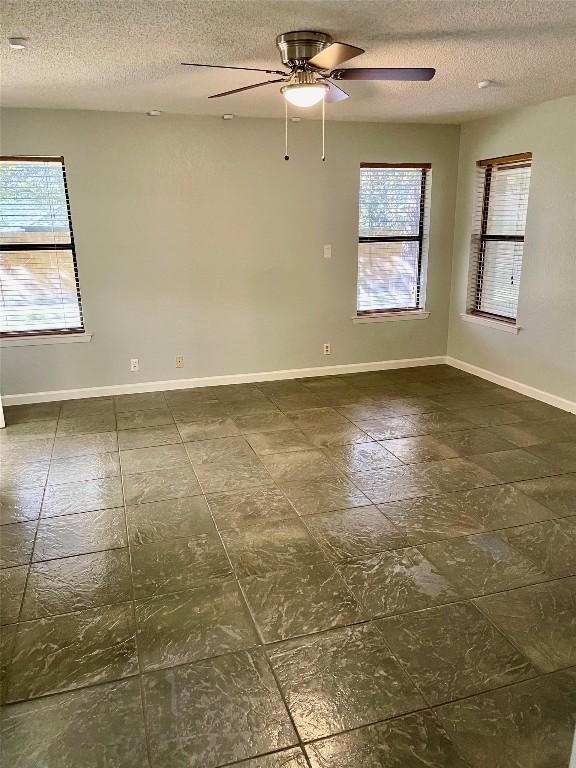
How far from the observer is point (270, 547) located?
271 cm

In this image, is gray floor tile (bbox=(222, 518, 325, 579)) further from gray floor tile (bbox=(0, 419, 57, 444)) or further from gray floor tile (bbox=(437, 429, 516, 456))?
gray floor tile (bbox=(0, 419, 57, 444))

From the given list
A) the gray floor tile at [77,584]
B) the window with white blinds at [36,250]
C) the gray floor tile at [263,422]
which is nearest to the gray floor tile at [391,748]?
the gray floor tile at [77,584]

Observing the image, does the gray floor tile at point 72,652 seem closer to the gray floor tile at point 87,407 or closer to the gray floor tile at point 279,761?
the gray floor tile at point 279,761

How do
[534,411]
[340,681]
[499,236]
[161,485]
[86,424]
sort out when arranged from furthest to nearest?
[499,236] → [534,411] → [86,424] → [161,485] → [340,681]

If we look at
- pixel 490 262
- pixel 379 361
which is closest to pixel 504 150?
pixel 490 262

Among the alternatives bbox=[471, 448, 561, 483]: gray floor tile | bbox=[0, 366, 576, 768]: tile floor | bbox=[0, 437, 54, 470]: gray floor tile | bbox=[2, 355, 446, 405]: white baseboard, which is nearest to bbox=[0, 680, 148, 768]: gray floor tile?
bbox=[0, 366, 576, 768]: tile floor

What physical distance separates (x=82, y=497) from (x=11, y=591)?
0.87 meters

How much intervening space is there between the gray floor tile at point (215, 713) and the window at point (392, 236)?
426cm

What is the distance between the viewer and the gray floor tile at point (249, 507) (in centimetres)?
296

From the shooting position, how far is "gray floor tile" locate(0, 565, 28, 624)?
7.38 ft

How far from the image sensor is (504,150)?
16.3ft

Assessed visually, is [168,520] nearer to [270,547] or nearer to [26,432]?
[270,547]

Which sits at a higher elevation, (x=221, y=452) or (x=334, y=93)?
(x=334, y=93)

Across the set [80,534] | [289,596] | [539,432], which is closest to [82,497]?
[80,534]
